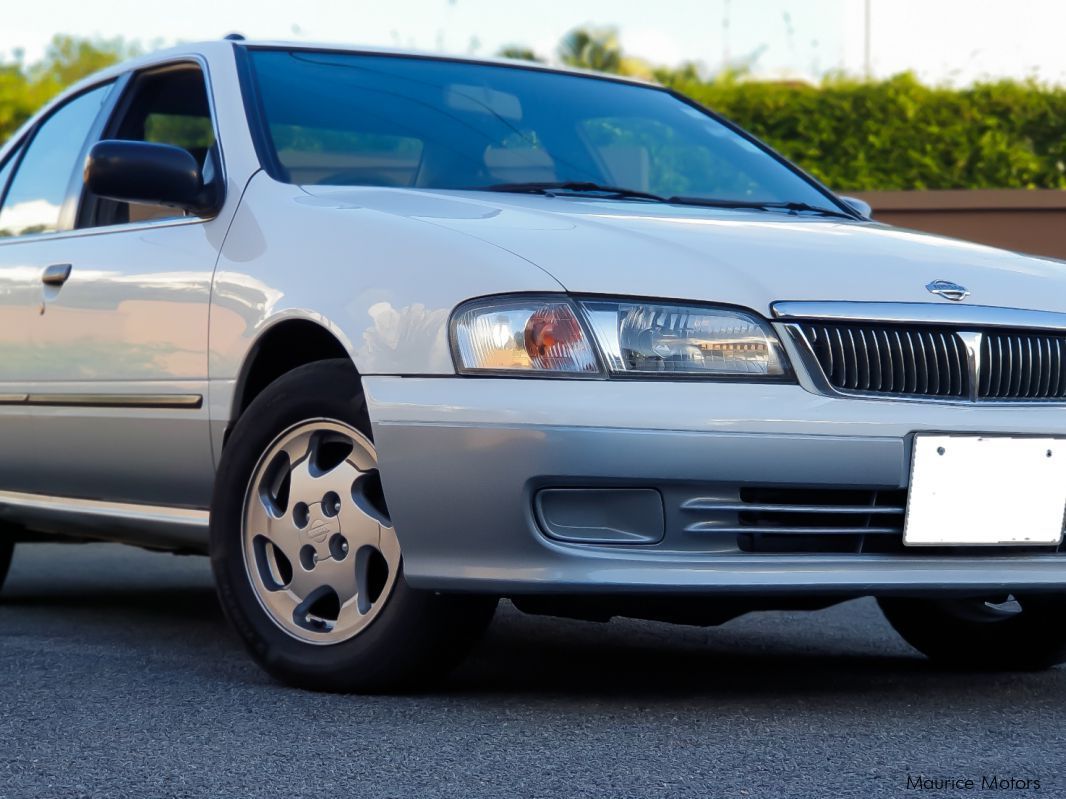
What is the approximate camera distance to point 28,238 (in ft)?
16.9

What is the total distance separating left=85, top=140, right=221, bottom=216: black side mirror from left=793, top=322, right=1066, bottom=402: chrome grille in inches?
64.3

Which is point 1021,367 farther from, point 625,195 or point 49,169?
point 49,169

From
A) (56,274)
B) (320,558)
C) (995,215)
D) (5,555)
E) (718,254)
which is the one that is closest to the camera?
(718,254)

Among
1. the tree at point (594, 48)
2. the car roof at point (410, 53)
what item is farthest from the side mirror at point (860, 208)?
the tree at point (594, 48)

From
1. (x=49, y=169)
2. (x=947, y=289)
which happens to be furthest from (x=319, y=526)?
(x=49, y=169)

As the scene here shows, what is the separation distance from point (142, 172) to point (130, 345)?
0.49 m

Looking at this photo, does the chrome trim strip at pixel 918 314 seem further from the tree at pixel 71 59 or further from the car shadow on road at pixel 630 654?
the tree at pixel 71 59

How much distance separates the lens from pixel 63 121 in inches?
220

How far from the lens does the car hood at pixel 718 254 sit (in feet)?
11.2

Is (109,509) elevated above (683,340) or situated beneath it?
situated beneath

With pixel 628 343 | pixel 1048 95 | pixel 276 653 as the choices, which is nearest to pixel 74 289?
pixel 276 653

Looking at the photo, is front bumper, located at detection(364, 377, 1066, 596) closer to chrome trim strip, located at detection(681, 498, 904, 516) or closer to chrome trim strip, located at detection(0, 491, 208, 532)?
chrome trim strip, located at detection(681, 498, 904, 516)

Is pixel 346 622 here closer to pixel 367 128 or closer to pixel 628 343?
pixel 628 343

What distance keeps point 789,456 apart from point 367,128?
1.70 metres
